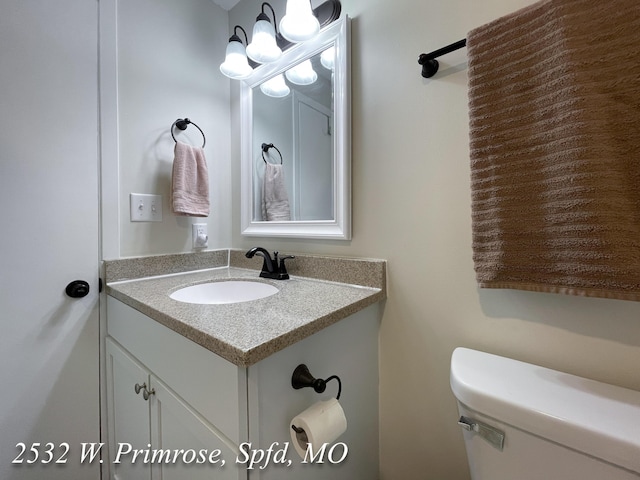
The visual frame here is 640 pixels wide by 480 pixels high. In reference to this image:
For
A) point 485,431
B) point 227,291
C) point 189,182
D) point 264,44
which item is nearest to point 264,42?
point 264,44

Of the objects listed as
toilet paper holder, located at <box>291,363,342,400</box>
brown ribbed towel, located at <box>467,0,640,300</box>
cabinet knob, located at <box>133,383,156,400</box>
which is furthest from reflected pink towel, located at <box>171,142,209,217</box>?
brown ribbed towel, located at <box>467,0,640,300</box>

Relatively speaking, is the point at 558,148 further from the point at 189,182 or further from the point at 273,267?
the point at 189,182

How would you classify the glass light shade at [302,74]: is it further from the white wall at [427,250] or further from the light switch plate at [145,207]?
the light switch plate at [145,207]

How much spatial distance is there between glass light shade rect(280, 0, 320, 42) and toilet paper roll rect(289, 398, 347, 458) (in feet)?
3.78

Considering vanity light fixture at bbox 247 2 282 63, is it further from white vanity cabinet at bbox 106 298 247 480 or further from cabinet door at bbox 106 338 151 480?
cabinet door at bbox 106 338 151 480

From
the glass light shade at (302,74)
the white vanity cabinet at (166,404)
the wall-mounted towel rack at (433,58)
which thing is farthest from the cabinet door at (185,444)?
the glass light shade at (302,74)

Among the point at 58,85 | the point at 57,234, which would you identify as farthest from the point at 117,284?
the point at 58,85

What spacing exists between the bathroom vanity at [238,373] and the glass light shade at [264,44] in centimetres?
84

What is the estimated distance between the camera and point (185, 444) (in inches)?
25.0

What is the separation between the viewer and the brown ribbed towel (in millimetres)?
500

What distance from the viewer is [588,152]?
1.67ft

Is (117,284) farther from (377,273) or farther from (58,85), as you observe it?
(377,273)

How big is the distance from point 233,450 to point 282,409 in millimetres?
109

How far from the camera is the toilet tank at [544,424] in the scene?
1.43 feet
